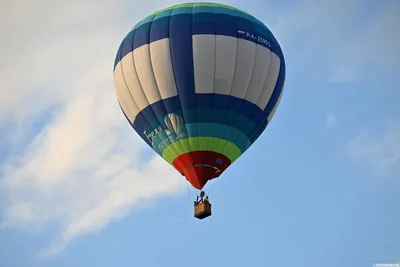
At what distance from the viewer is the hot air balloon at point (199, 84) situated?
30.4 metres

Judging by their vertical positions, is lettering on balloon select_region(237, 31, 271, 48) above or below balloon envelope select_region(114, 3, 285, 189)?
above

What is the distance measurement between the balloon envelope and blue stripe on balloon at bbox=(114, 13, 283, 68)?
3 centimetres

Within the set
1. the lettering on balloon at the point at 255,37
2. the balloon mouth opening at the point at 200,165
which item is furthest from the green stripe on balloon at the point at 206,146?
the lettering on balloon at the point at 255,37

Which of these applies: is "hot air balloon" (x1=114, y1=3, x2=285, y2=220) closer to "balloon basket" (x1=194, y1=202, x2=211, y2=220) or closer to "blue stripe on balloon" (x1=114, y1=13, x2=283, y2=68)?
"blue stripe on balloon" (x1=114, y1=13, x2=283, y2=68)

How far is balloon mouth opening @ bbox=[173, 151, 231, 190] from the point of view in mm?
30688

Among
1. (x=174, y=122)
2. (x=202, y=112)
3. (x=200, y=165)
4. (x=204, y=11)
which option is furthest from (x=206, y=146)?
(x=204, y=11)

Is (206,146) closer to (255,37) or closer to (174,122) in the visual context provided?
(174,122)

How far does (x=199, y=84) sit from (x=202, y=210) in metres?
4.12

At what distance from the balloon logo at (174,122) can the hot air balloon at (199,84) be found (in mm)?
33

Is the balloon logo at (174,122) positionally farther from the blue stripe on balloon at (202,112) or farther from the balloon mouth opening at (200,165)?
the balloon mouth opening at (200,165)

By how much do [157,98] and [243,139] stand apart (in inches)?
129

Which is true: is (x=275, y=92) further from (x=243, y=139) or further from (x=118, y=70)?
(x=118, y=70)

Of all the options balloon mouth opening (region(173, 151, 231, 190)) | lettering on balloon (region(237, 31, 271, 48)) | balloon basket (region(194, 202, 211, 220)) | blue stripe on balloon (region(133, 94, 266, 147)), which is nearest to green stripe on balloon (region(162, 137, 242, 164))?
balloon mouth opening (region(173, 151, 231, 190))

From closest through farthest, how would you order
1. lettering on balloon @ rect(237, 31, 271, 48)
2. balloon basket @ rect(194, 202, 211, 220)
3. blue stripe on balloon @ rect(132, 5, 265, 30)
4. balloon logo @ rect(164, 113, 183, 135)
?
Result: 1. balloon basket @ rect(194, 202, 211, 220)
2. balloon logo @ rect(164, 113, 183, 135)
3. lettering on balloon @ rect(237, 31, 271, 48)
4. blue stripe on balloon @ rect(132, 5, 265, 30)
